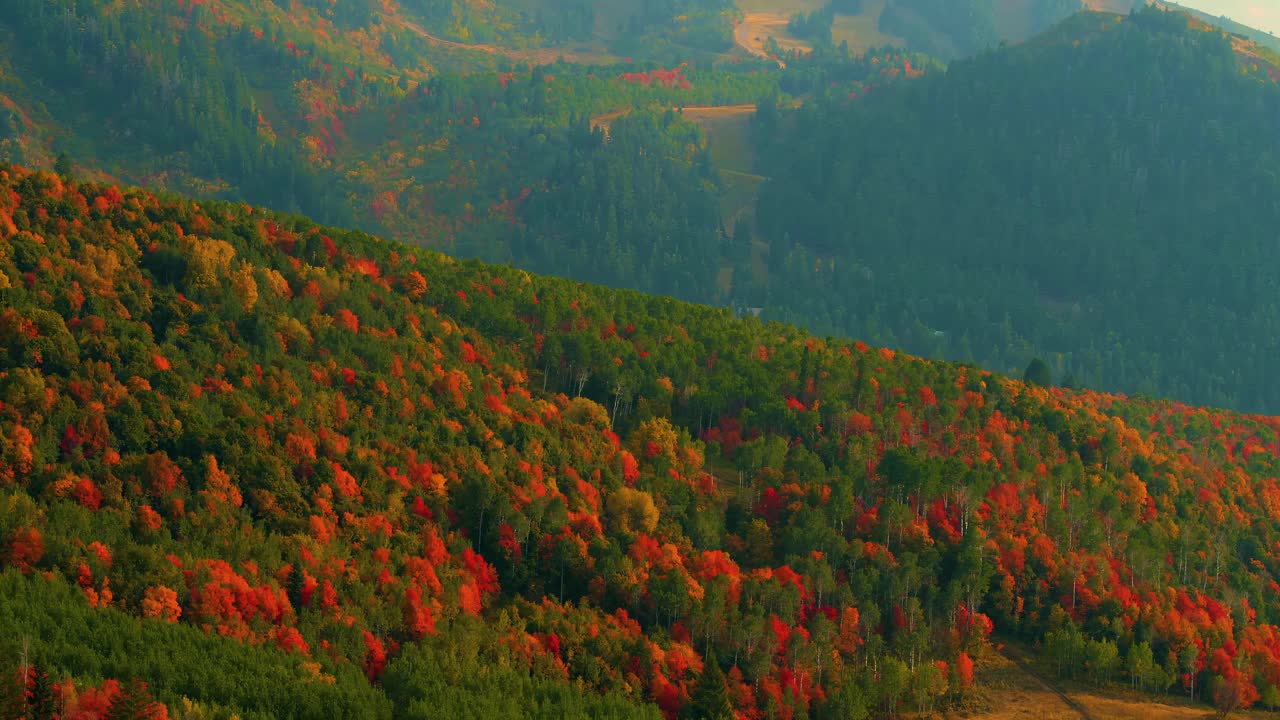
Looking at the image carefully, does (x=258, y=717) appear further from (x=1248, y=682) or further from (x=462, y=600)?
(x=1248, y=682)

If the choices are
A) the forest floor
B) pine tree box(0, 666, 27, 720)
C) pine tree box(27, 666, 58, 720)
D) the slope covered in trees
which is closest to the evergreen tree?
the slope covered in trees

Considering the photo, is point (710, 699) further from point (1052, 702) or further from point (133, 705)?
point (133, 705)

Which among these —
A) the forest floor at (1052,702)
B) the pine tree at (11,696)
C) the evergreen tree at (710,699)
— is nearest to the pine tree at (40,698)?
the pine tree at (11,696)

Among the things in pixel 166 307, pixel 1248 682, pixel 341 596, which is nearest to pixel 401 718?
pixel 341 596

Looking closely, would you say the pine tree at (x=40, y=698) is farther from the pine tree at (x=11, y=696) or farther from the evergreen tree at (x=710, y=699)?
the evergreen tree at (x=710, y=699)

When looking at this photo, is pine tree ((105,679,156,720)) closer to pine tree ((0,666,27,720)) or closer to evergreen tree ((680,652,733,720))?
pine tree ((0,666,27,720))

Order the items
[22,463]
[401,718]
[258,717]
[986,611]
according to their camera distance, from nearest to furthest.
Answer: [258,717] < [401,718] < [22,463] < [986,611]

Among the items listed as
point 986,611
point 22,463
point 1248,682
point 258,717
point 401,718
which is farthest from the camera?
point 986,611

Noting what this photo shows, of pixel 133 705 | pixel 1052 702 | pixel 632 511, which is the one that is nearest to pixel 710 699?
pixel 632 511

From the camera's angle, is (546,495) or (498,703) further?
(546,495)
